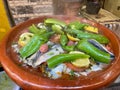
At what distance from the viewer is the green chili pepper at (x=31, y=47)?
855 millimetres

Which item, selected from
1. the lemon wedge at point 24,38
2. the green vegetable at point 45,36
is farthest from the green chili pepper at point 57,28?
the lemon wedge at point 24,38

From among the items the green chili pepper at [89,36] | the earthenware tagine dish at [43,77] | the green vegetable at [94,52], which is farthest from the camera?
the green chili pepper at [89,36]

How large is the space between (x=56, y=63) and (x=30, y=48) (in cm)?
17

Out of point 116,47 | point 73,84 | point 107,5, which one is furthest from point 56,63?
point 107,5

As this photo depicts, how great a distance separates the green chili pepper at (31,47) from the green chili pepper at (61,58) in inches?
4.5

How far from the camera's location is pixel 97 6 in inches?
74.6

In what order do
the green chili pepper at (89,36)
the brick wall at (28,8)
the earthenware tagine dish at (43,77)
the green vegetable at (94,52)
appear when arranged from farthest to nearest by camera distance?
the brick wall at (28,8) < the green chili pepper at (89,36) < the green vegetable at (94,52) < the earthenware tagine dish at (43,77)

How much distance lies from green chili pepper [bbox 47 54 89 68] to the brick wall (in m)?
0.75

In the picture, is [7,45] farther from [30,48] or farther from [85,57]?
[85,57]

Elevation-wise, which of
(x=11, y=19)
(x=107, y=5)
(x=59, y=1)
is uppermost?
(x=59, y=1)

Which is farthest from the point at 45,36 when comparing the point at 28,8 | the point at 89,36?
the point at 28,8

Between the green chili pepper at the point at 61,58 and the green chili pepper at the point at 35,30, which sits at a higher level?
the green chili pepper at the point at 35,30

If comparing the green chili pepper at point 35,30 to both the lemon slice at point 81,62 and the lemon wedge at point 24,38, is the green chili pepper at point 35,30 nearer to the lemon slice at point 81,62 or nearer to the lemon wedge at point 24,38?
the lemon wedge at point 24,38

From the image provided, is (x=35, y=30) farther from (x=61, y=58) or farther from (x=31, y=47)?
(x=61, y=58)
